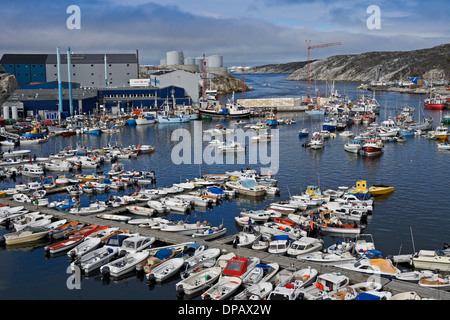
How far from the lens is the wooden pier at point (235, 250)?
866 inches

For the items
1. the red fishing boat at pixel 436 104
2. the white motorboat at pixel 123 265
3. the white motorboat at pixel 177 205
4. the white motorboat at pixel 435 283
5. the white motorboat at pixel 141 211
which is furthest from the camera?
the red fishing boat at pixel 436 104

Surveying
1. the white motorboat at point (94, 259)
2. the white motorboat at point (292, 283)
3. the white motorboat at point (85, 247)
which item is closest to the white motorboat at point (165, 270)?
the white motorboat at point (94, 259)

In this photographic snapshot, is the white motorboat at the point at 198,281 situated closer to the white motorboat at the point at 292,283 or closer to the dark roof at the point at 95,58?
the white motorboat at the point at 292,283

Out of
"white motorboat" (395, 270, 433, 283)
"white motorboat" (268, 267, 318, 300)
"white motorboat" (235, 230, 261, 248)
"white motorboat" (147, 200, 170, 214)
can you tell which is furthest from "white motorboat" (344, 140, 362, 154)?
"white motorboat" (268, 267, 318, 300)

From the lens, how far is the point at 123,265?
26.0 metres

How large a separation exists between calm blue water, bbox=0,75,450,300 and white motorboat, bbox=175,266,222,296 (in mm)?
816

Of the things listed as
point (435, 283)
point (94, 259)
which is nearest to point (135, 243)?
point (94, 259)

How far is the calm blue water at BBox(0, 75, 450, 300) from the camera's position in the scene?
24.8 m

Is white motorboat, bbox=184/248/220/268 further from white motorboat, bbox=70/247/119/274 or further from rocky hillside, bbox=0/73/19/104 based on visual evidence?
rocky hillside, bbox=0/73/19/104

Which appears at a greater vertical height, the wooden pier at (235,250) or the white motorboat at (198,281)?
the wooden pier at (235,250)

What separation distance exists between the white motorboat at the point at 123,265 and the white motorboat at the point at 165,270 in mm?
1411

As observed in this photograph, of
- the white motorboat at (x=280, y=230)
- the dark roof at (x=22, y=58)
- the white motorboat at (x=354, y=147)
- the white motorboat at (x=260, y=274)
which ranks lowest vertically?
the white motorboat at (x=260, y=274)

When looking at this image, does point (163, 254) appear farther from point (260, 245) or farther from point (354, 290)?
point (354, 290)

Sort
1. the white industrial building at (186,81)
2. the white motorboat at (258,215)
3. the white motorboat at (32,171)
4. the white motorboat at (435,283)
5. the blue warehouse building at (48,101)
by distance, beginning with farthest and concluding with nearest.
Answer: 1. the white industrial building at (186,81)
2. the blue warehouse building at (48,101)
3. the white motorboat at (32,171)
4. the white motorboat at (258,215)
5. the white motorboat at (435,283)
